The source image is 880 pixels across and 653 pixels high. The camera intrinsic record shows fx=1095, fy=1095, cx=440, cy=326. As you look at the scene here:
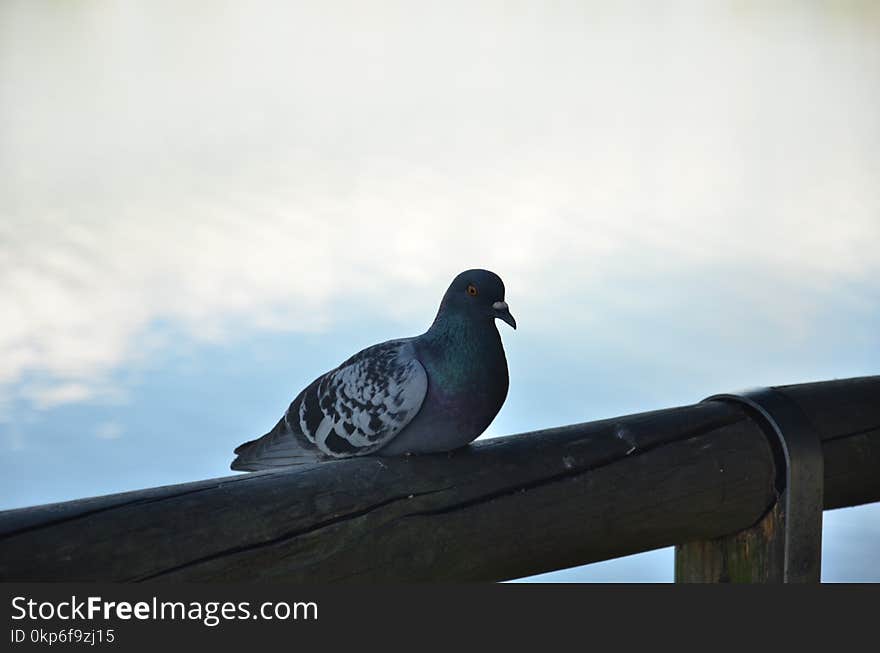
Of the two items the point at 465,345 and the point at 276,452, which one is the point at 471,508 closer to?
the point at 465,345

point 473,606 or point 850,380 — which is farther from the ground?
point 850,380

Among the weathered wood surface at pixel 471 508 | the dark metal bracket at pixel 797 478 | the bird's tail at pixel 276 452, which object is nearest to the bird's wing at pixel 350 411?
the bird's tail at pixel 276 452

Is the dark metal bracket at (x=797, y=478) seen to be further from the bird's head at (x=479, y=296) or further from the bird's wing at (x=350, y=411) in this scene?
the bird's wing at (x=350, y=411)

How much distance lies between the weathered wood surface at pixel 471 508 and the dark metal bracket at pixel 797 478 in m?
0.04

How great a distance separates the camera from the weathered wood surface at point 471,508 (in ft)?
5.03

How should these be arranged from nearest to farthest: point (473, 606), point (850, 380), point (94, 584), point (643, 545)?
point (94, 584) < point (473, 606) < point (643, 545) < point (850, 380)

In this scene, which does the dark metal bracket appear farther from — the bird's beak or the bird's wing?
the bird's wing

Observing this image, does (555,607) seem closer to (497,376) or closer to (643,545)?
(643,545)

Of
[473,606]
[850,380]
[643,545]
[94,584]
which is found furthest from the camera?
[850,380]

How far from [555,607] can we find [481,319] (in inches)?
22.6

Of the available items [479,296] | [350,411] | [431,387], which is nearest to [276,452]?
[350,411]

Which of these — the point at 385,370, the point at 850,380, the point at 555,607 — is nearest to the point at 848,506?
the point at 850,380

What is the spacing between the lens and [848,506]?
2.24 meters

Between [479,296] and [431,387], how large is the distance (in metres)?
0.19
